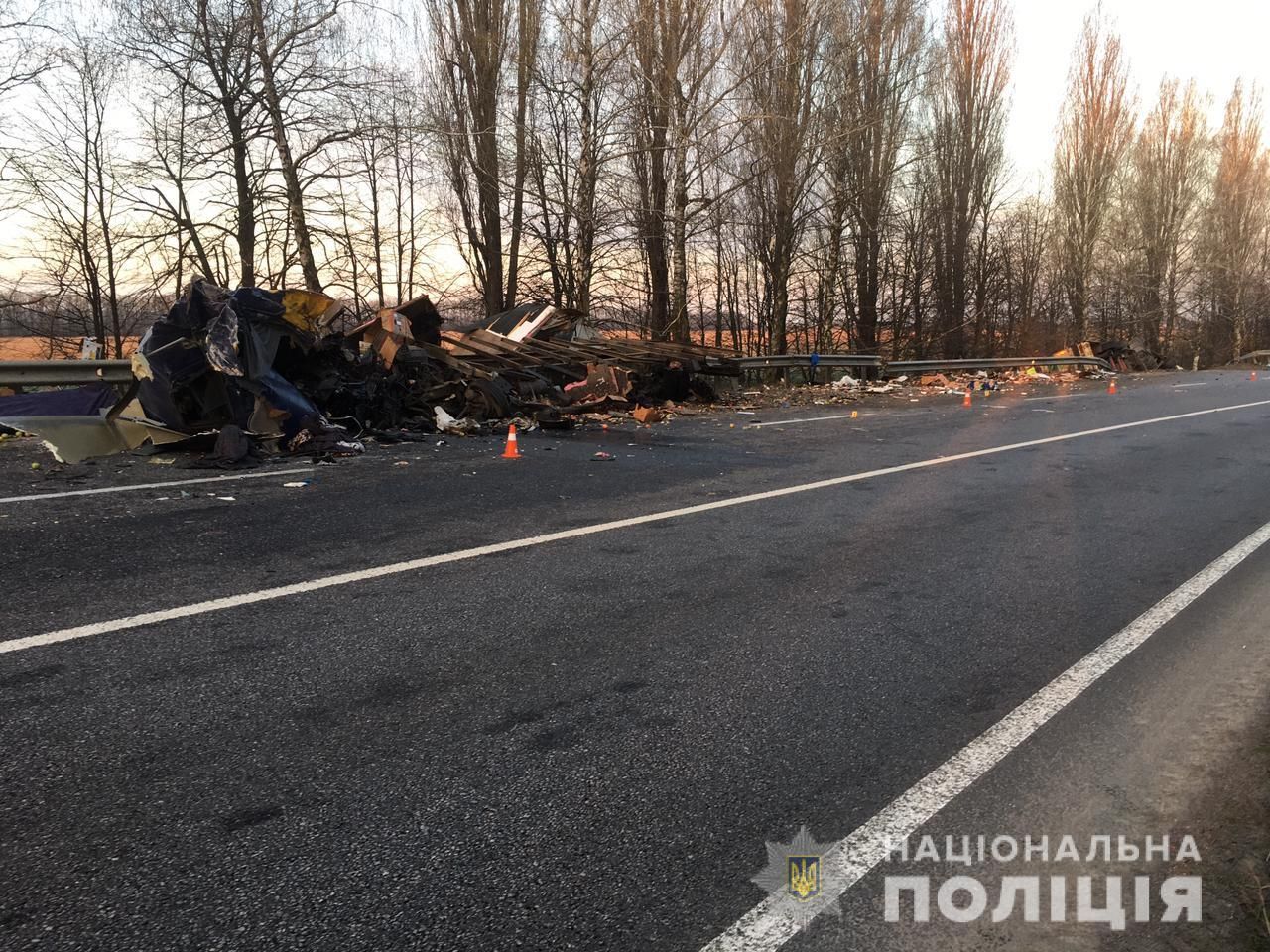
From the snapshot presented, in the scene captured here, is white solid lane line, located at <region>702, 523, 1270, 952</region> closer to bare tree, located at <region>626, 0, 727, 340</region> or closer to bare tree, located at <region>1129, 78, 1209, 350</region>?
bare tree, located at <region>626, 0, 727, 340</region>

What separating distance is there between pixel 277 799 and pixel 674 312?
62.4 ft

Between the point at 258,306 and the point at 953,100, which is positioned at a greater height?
the point at 953,100

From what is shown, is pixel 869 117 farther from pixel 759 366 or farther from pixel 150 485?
pixel 150 485

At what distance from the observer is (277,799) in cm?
239

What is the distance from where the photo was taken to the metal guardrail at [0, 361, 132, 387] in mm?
9008

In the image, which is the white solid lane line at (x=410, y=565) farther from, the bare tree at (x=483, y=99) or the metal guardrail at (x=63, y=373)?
the bare tree at (x=483, y=99)

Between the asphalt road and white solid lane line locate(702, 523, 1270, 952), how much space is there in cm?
4

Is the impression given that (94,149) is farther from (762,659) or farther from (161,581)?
(762,659)

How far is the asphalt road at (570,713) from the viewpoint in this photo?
200cm

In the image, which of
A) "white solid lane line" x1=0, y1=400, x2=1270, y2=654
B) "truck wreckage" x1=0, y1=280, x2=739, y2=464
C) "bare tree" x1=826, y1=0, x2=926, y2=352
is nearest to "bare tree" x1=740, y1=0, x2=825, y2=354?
"bare tree" x1=826, y1=0, x2=926, y2=352

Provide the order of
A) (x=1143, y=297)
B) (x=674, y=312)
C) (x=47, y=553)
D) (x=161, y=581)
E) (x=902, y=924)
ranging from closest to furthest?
1. (x=902, y=924)
2. (x=161, y=581)
3. (x=47, y=553)
4. (x=674, y=312)
5. (x=1143, y=297)

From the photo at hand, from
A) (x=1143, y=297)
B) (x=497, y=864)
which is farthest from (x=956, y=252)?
(x=497, y=864)

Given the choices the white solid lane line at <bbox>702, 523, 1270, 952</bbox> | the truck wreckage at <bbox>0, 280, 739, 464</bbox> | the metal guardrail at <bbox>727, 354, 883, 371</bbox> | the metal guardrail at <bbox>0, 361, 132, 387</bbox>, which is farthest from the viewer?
the metal guardrail at <bbox>727, 354, 883, 371</bbox>

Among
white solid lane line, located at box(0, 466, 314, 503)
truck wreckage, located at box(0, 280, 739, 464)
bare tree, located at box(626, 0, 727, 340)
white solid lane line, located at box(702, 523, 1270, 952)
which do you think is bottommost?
white solid lane line, located at box(702, 523, 1270, 952)
